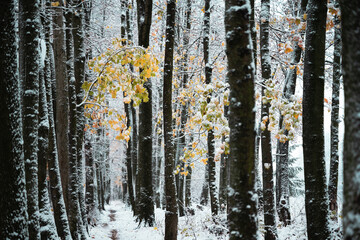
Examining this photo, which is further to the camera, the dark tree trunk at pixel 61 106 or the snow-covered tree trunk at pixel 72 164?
the snow-covered tree trunk at pixel 72 164

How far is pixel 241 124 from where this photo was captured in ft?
9.93

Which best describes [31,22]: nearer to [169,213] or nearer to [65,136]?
[65,136]

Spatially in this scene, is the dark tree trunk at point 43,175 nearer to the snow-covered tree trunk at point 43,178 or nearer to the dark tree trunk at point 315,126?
the snow-covered tree trunk at point 43,178

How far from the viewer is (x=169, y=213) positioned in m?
6.56

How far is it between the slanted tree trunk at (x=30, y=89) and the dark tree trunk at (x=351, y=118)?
4.64 meters

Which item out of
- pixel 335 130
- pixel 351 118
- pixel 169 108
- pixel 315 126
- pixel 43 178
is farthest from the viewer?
pixel 335 130

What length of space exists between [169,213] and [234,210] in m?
3.92

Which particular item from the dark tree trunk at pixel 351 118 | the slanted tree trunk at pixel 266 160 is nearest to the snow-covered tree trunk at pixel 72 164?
the slanted tree trunk at pixel 266 160

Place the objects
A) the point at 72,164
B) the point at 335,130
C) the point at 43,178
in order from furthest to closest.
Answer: the point at 335,130 < the point at 72,164 < the point at 43,178

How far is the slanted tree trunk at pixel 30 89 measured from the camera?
14.9 ft

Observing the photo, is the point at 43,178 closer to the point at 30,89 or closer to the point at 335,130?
the point at 30,89

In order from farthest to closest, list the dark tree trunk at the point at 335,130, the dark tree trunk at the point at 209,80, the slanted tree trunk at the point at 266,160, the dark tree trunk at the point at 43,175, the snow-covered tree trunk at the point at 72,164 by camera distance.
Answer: the dark tree trunk at the point at 209,80 → the dark tree trunk at the point at 335,130 → the snow-covered tree trunk at the point at 72,164 → the slanted tree trunk at the point at 266,160 → the dark tree trunk at the point at 43,175

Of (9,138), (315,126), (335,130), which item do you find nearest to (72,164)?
(9,138)

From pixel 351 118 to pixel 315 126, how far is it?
270cm
